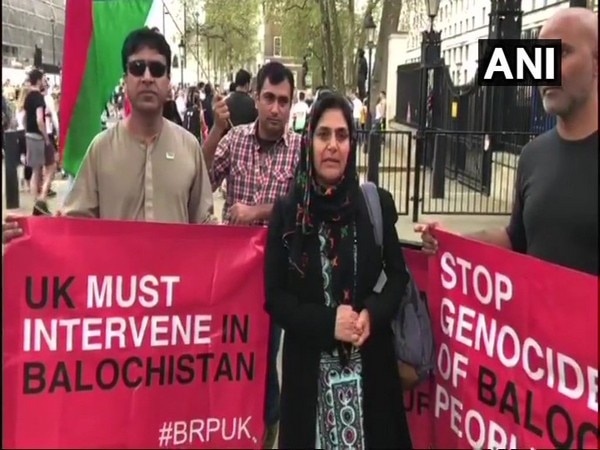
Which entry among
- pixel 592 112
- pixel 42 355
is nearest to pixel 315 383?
pixel 42 355

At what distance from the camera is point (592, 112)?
265cm

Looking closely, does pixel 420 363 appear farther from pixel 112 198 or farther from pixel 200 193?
pixel 112 198

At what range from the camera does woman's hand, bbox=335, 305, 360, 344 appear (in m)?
3.04

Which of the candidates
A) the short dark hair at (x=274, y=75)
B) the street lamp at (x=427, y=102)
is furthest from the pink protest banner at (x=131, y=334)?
the street lamp at (x=427, y=102)

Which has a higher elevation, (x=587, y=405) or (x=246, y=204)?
(x=246, y=204)

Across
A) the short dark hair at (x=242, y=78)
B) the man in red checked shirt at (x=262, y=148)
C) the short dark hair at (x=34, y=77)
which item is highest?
the short dark hair at (x=34, y=77)

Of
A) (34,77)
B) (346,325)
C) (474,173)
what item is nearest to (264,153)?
(346,325)

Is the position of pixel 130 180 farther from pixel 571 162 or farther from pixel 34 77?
pixel 34 77

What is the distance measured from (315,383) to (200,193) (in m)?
1.03

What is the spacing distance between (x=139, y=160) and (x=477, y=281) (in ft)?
4.88

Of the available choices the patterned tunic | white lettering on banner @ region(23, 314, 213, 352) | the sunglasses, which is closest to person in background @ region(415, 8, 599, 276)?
the patterned tunic

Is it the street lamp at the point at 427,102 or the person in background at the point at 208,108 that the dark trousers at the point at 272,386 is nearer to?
the street lamp at the point at 427,102

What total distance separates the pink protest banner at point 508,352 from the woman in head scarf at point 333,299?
22 cm

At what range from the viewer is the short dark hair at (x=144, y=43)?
3.44 metres
